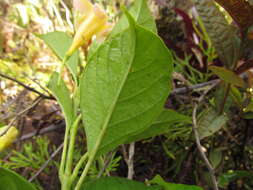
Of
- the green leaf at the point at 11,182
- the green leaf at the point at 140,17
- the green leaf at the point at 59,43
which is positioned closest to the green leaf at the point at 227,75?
the green leaf at the point at 140,17

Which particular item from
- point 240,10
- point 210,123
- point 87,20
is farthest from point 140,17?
point 210,123

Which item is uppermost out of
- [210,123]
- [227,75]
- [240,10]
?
[240,10]

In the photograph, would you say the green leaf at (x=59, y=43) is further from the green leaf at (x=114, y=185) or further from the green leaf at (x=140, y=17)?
the green leaf at (x=114, y=185)

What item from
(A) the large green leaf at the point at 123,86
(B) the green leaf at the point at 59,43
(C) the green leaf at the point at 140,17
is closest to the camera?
(A) the large green leaf at the point at 123,86

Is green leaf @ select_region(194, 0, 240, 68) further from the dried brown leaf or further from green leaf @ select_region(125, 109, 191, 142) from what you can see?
green leaf @ select_region(125, 109, 191, 142)

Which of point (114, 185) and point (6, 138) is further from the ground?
point (6, 138)

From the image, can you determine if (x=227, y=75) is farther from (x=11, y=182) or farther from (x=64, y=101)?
(x=11, y=182)

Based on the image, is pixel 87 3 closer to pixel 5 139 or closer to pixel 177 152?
pixel 5 139
